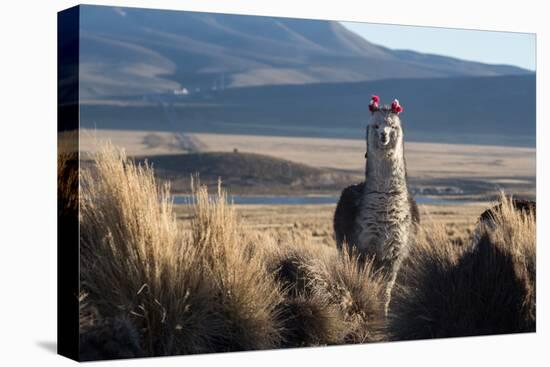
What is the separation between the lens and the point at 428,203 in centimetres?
1366

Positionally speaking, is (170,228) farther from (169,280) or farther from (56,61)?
(56,61)

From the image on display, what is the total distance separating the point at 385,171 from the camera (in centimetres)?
1299

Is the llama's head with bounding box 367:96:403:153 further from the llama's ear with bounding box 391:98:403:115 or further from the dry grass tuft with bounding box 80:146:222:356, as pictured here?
the dry grass tuft with bounding box 80:146:222:356

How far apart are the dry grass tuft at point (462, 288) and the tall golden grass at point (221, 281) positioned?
0.01m

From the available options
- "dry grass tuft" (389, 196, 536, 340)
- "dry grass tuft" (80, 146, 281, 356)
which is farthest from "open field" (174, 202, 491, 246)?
"dry grass tuft" (80, 146, 281, 356)

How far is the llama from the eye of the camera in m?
13.0

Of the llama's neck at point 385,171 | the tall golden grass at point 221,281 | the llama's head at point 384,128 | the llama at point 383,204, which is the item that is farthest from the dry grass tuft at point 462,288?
the llama's head at point 384,128

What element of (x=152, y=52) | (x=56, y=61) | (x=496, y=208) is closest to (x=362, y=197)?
(x=496, y=208)

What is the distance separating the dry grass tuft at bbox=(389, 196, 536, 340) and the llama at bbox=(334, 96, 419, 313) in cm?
21

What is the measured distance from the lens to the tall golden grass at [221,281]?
11.2m

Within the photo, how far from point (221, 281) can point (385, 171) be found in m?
2.35

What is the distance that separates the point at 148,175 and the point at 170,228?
521 mm

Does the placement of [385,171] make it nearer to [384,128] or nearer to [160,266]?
[384,128]

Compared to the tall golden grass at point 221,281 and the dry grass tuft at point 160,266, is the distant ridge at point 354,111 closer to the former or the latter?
the tall golden grass at point 221,281
